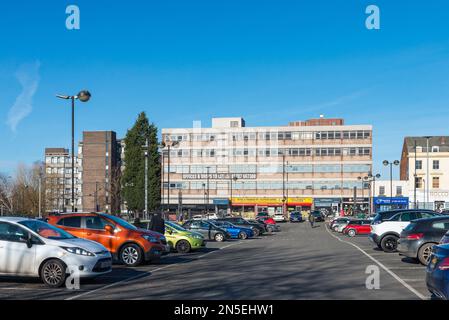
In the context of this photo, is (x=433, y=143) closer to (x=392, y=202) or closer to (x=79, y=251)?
(x=392, y=202)

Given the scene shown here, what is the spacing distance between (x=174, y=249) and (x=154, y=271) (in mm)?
8443

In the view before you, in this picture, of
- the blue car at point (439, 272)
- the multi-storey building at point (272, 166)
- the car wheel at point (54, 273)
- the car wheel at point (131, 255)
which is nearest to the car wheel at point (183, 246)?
the car wheel at point (131, 255)

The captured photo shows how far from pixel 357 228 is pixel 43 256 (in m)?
35.4

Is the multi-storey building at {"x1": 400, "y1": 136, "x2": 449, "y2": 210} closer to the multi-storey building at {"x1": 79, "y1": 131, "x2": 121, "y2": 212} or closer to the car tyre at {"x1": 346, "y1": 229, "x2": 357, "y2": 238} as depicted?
the car tyre at {"x1": 346, "y1": 229, "x2": 357, "y2": 238}

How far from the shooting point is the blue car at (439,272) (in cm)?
995

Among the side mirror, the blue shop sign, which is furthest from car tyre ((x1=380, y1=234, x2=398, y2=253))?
the blue shop sign

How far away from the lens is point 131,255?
63.6 ft

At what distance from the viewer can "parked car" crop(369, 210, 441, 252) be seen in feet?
85.9

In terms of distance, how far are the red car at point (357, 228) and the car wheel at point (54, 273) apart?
3418 cm

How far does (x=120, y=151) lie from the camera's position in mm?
129500

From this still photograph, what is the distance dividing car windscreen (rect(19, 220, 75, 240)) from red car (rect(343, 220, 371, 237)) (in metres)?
33.4

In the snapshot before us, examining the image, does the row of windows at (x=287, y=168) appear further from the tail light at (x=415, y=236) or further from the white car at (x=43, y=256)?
the white car at (x=43, y=256)
